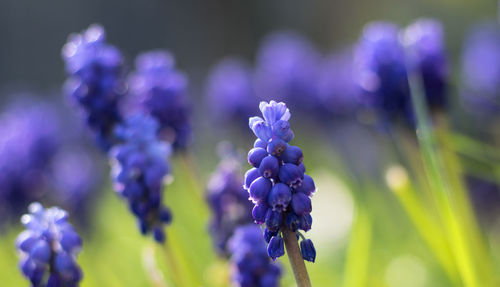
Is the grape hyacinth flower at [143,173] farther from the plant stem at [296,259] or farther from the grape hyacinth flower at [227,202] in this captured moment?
the plant stem at [296,259]

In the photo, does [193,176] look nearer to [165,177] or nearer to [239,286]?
[165,177]

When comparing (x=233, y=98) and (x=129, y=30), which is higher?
(x=129, y=30)

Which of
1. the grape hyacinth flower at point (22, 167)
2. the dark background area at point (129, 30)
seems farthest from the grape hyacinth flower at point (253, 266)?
the dark background area at point (129, 30)

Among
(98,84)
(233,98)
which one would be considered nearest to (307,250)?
(98,84)

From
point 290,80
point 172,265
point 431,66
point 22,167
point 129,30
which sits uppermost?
point 129,30

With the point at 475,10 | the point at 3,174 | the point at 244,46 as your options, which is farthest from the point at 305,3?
the point at 3,174

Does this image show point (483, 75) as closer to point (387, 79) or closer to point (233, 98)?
point (387, 79)

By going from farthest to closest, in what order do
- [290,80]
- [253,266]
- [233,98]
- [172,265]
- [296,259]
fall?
[290,80] → [233,98] → [172,265] → [253,266] → [296,259]

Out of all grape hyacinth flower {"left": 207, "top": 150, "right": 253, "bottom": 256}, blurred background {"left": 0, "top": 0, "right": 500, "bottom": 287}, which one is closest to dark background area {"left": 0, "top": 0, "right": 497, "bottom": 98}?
blurred background {"left": 0, "top": 0, "right": 500, "bottom": 287}
